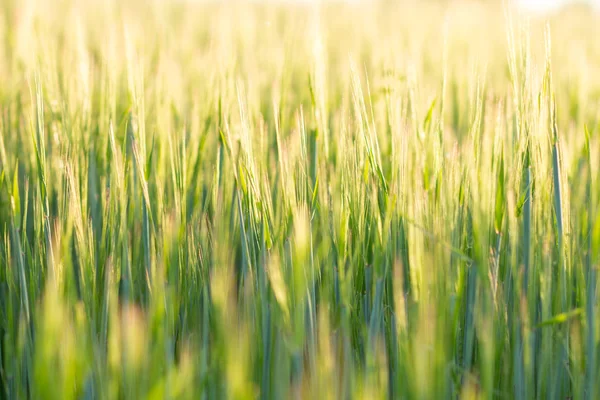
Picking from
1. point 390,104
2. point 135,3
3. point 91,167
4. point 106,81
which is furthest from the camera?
point 135,3

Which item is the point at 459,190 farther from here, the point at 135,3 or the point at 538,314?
the point at 135,3

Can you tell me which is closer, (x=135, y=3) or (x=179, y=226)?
(x=179, y=226)

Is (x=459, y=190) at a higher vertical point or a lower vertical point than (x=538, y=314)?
higher

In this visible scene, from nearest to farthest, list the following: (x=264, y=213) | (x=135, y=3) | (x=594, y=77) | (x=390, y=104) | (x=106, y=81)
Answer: (x=264, y=213), (x=390, y=104), (x=106, y=81), (x=594, y=77), (x=135, y=3)

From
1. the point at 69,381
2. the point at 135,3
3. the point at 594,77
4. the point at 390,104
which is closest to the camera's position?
the point at 69,381

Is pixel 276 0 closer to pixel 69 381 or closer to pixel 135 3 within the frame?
pixel 135 3

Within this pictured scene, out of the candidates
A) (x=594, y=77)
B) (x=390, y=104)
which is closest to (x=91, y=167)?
(x=390, y=104)

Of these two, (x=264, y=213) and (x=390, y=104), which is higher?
(x=390, y=104)

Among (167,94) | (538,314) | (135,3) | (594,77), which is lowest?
(538,314)

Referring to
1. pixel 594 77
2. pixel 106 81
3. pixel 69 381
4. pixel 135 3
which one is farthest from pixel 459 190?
pixel 135 3
